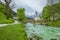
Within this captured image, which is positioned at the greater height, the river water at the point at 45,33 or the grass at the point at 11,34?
the grass at the point at 11,34

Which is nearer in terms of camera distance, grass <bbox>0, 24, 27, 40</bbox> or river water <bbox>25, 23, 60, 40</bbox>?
grass <bbox>0, 24, 27, 40</bbox>

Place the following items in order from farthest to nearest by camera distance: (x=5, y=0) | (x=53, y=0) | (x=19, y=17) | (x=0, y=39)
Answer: (x=19, y=17) → (x=53, y=0) → (x=5, y=0) → (x=0, y=39)

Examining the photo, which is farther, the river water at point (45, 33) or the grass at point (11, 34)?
the river water at point (45, 33)

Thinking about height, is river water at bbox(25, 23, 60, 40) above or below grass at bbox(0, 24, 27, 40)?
below

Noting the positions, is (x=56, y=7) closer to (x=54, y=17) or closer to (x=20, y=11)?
(x=54, y=17)

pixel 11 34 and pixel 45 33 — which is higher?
Answer: pixel 11 34

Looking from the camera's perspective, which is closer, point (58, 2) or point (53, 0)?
point (53, 0)

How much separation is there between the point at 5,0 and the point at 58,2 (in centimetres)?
4856

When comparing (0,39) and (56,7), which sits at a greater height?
(56,7)

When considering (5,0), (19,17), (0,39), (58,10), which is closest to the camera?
(0,39)

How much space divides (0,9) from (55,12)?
45.2 meters

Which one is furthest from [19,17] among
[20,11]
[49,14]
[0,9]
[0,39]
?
Result: [0,39]

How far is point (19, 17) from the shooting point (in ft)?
399

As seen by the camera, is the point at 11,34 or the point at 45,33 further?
the point at 45,33
